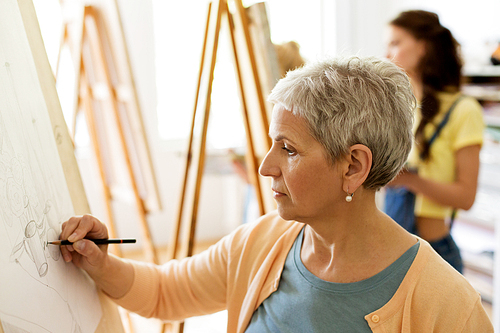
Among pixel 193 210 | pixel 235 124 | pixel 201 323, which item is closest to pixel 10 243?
pixel 193 210

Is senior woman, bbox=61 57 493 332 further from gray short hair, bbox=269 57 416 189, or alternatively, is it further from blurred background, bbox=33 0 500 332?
blurred background, bbox=33 0 500 332

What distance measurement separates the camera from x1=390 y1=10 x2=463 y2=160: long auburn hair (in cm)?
171

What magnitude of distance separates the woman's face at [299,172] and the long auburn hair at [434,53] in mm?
881

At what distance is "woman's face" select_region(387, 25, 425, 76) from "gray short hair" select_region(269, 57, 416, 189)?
842 millimetres

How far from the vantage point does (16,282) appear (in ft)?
2.37

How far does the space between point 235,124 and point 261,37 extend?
9.43ft

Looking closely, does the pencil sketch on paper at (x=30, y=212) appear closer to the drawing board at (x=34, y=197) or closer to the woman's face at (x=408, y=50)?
the drawing board at (x=34, y=197)

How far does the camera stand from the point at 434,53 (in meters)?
1.72

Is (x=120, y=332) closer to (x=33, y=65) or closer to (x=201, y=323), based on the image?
(x=33, y=65)

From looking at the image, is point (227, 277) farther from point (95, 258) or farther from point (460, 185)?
point (460, 185)

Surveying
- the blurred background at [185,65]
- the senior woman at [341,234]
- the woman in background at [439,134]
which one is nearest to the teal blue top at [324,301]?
the senior woman at [341,234]

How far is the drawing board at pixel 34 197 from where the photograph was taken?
74 centimetres

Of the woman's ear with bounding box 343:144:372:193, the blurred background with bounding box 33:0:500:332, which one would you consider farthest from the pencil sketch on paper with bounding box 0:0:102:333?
the blurred background with bounding box 33:0:500:332

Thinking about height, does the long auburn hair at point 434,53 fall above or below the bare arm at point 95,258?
above
